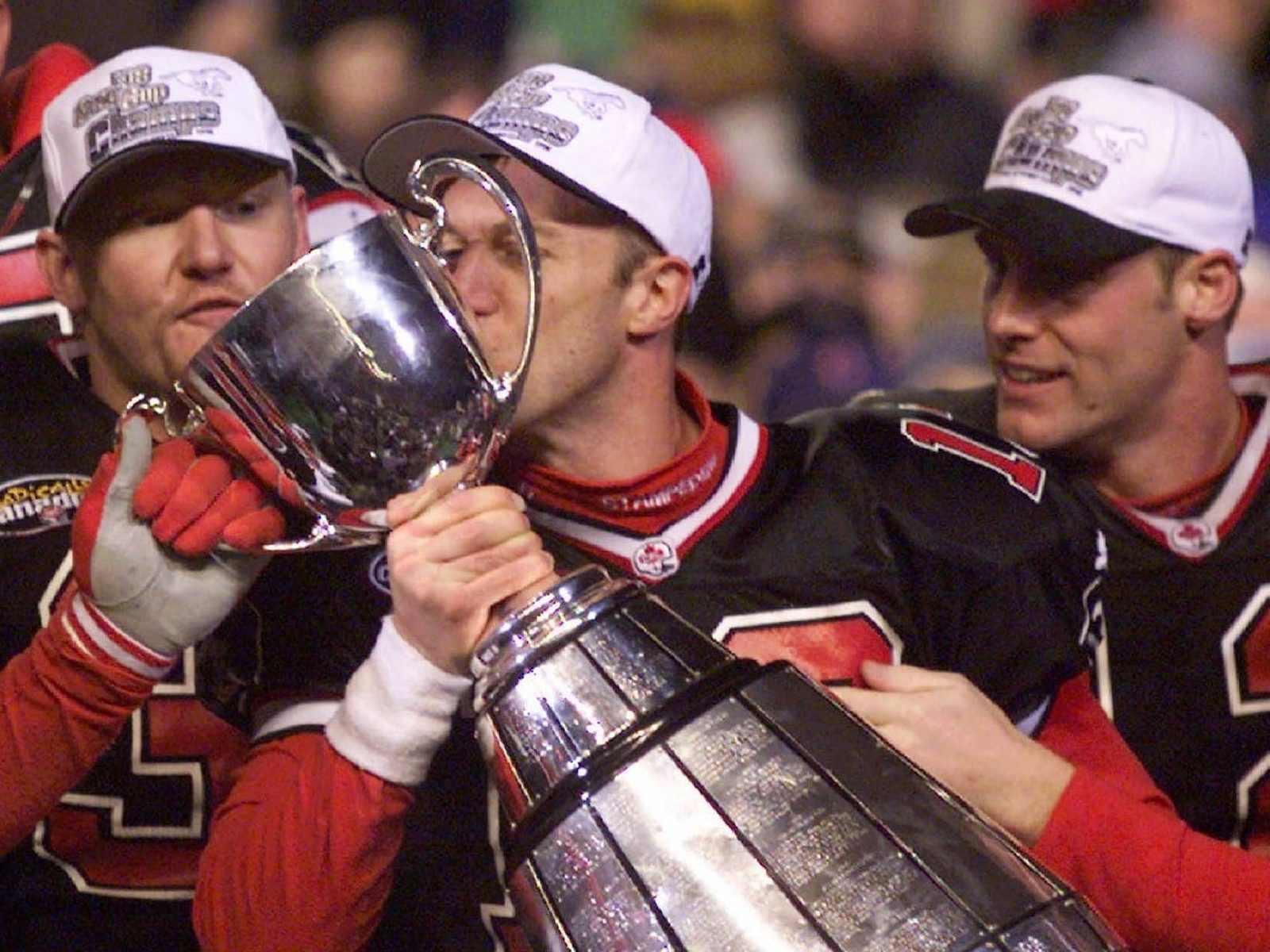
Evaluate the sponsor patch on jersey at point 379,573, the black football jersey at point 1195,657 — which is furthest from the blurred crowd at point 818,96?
the sponsor patch on jersey at point 379,573

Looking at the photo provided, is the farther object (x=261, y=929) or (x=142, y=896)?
(x=142, y=896)

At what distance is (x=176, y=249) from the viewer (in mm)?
1439

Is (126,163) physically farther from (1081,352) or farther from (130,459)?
(1081,352)

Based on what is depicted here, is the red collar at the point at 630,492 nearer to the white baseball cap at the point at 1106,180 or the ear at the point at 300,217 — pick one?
the ear at the point at 300,217

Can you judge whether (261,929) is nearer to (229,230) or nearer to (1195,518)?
(229,230)

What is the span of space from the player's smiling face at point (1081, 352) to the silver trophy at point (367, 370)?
0.68 m

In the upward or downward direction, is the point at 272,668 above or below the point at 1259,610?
above

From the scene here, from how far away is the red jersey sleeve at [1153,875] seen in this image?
1.19 m

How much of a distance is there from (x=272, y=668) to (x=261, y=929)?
0.23 metres

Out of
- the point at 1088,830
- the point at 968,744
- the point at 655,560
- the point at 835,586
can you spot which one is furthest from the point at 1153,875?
the point at 655,560

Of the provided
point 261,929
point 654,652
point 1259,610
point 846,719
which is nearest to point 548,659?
point 654,652

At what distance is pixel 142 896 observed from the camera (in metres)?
→ 1.45

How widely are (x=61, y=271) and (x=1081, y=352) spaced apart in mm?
880

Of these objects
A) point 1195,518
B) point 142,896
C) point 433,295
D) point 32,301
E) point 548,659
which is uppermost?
point 433,295
